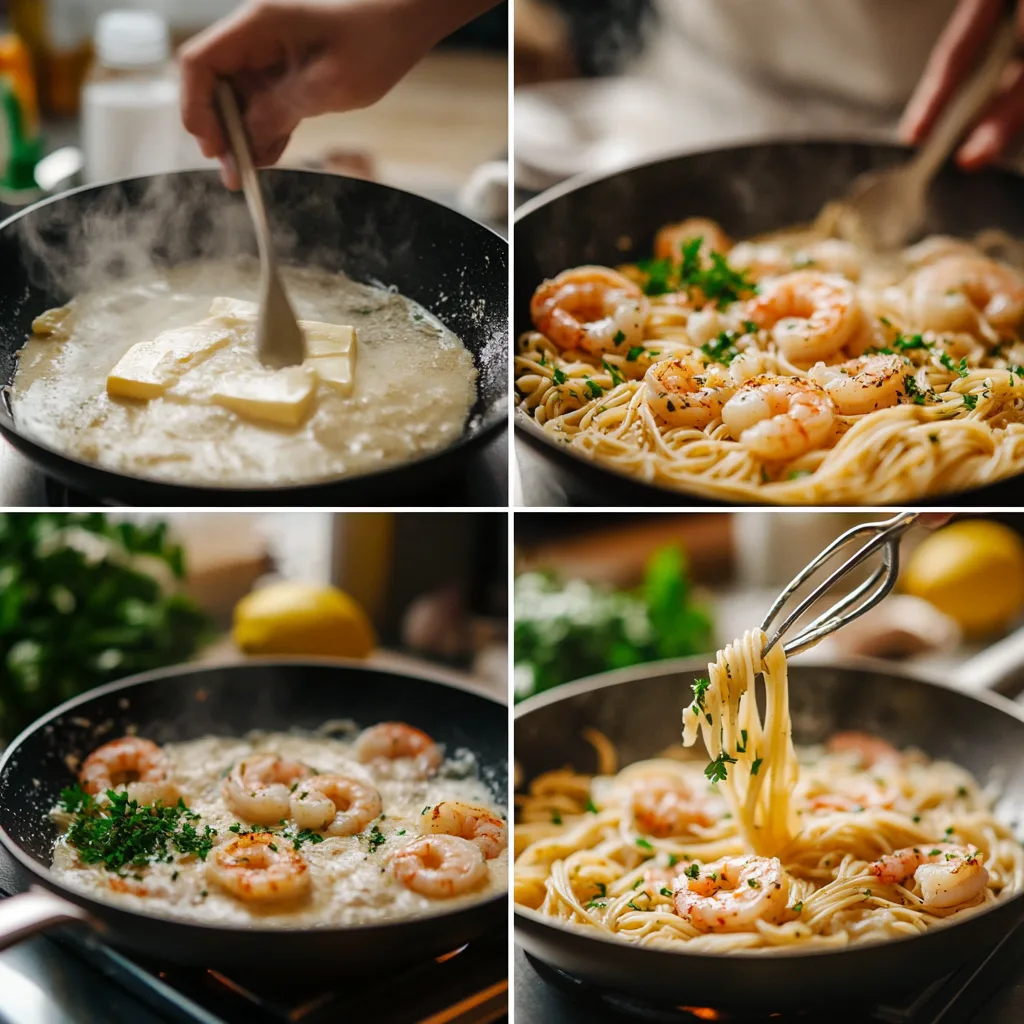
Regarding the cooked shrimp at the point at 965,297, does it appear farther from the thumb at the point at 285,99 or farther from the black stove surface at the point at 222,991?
the black stove surface at the point at 222,991

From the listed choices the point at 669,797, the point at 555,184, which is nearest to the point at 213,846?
the point at 669,797

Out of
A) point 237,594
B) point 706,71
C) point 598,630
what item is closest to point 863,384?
point 598,630

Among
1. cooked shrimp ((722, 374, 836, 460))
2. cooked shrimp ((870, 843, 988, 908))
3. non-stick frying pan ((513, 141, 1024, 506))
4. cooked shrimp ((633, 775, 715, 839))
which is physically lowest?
cooked shrimp ((633, 775, 715, 839))

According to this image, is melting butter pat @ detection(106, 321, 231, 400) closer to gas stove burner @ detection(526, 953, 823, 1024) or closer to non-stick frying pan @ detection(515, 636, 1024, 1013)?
non-stick frying pan @ detection(515, 636, 1024, 1013)

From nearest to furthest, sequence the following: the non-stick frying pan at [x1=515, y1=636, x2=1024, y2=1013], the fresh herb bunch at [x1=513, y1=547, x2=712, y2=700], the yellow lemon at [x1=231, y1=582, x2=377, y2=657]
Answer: the non-stick frying pan at [x1=515, y1=636, x2=1024, y2=1013], the yellow lemon at [x1=231, y1=582, x2=377, y2=657], the fresh herb bunch at [x1=513, y1=547, x2=712, y2=700]

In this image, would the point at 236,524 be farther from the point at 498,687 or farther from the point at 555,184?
the point at 555,184

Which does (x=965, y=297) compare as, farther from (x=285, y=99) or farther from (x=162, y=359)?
(x=162, y=359)

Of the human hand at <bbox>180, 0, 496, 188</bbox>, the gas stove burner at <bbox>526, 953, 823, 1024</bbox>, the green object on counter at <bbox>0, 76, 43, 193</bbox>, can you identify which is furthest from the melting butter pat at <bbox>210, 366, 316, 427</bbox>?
the green object on counter at <bbox>0, 76, 43, 193</bbox>
